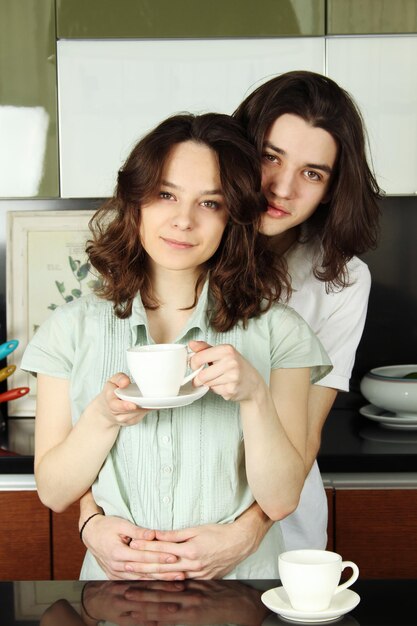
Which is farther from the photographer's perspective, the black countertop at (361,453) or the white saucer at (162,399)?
the black countertop at (361,453)

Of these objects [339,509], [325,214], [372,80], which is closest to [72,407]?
[325,214]

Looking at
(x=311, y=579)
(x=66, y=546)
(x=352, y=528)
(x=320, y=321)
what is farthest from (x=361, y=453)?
(x=311, y=579)

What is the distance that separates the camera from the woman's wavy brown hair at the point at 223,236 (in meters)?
1.49

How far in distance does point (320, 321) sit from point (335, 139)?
39 cm

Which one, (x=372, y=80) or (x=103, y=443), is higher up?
(x=372, y=80)

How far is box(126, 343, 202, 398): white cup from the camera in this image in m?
1.24

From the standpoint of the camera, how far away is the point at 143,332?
154cm

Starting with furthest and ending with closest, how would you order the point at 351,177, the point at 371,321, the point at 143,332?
1. the point at 371,321
2. the point at 351,177
3. the point at 143,332

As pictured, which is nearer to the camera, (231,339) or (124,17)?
(231,339)

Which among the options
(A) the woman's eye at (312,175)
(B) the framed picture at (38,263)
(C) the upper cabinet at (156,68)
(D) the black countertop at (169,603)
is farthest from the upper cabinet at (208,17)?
(D) the black countertop at (169,603)

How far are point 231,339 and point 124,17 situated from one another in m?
1.23

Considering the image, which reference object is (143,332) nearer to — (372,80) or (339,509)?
(339,509)

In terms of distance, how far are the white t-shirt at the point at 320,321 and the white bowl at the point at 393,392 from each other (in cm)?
50

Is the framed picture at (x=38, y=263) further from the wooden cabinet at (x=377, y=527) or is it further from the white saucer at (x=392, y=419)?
the wooden cabinet at (x=377, y=527)
